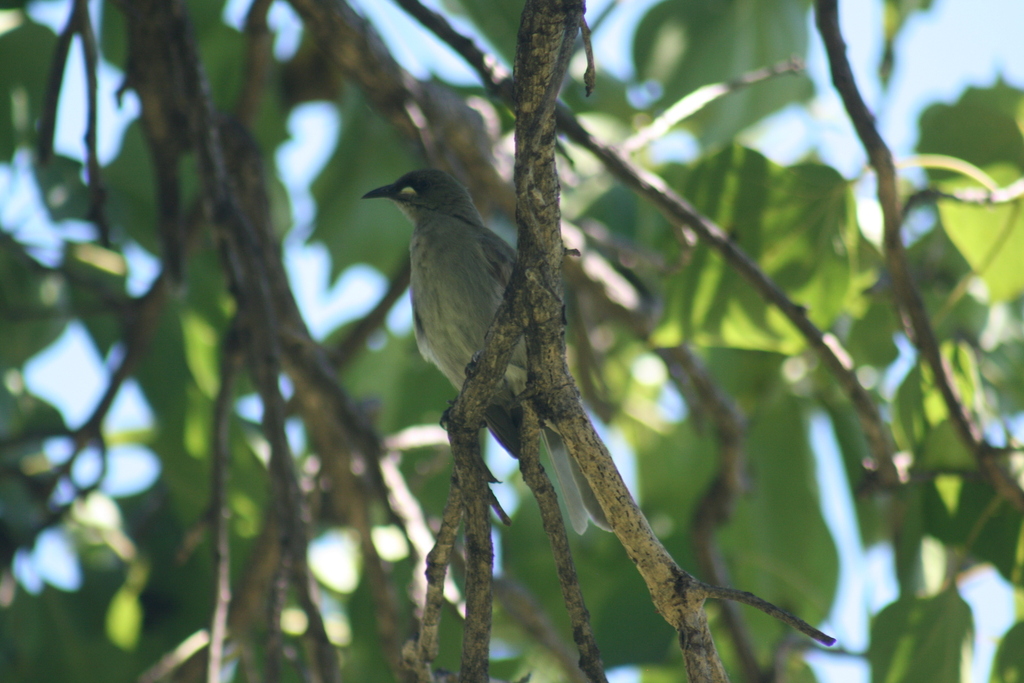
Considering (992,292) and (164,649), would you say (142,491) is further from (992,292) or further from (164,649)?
(992,292)

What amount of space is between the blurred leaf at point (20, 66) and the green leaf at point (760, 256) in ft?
10.0

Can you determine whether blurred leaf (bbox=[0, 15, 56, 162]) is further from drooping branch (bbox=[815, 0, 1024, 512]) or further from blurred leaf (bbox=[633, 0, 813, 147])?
drooping branch (bbox=[815, 0, 1024, 512])

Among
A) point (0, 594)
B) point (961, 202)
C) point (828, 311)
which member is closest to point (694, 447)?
point (828, 311)

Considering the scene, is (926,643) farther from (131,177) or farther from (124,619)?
(131,177)

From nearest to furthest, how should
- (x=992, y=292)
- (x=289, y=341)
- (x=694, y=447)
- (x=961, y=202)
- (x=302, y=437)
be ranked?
1. (x=961, y=202)
2. (x=992, y=292)
3. (x=289, y=341)
4. (x=694, y=447)
5. (x=302, y=437)

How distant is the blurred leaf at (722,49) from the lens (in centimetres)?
486

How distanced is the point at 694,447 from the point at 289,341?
2767 millimetres

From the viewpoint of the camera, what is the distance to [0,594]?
14.5ft

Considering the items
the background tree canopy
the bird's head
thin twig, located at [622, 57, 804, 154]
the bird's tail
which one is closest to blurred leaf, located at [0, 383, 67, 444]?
the background tree canopy

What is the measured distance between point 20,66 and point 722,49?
346 centimetres

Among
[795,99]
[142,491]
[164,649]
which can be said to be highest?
[795,99]

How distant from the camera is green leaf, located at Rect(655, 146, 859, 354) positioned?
12.6 feet

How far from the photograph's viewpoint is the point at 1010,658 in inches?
132

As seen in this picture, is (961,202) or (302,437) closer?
(961,202)
